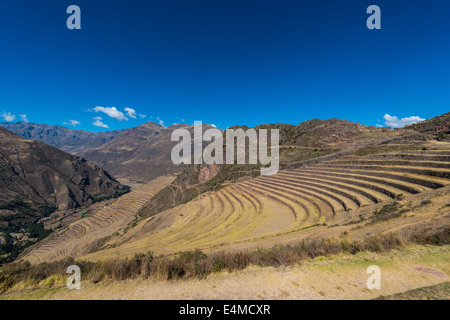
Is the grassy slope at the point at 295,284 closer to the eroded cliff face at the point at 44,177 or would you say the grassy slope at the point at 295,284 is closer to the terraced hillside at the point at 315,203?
the terraced hillside at the point at 315,203

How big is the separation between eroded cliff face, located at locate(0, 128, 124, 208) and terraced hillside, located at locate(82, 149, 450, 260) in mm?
172842

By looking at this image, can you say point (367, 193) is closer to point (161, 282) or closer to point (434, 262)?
point (434, 262)

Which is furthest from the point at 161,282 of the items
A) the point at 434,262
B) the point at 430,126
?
the point at 430,126

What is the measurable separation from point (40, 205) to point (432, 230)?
19369cm

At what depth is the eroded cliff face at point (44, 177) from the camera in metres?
137

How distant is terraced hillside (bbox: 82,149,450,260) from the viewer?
1279 centimetres

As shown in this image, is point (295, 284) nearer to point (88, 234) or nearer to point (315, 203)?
point (315, 203)

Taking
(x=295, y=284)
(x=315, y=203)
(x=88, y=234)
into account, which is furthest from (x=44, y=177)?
(x=295, y=284)

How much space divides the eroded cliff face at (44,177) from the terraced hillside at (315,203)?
172842 mm

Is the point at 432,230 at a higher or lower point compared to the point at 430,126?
lower

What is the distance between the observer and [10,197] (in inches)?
4803

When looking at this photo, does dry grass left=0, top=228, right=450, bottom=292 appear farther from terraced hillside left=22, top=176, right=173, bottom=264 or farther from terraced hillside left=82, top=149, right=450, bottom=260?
terraced hillside left=22, top=176, right=173, bottom=264

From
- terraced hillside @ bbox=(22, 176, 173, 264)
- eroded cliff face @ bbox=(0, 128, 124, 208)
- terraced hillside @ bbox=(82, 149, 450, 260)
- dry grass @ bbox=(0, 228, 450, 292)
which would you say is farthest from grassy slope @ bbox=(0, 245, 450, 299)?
eroded cliff face @ bbox=(0, 128, 124, 208)

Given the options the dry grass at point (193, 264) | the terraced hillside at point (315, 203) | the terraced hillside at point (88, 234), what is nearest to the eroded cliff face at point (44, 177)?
the terraced hillside at point (88, 234)
